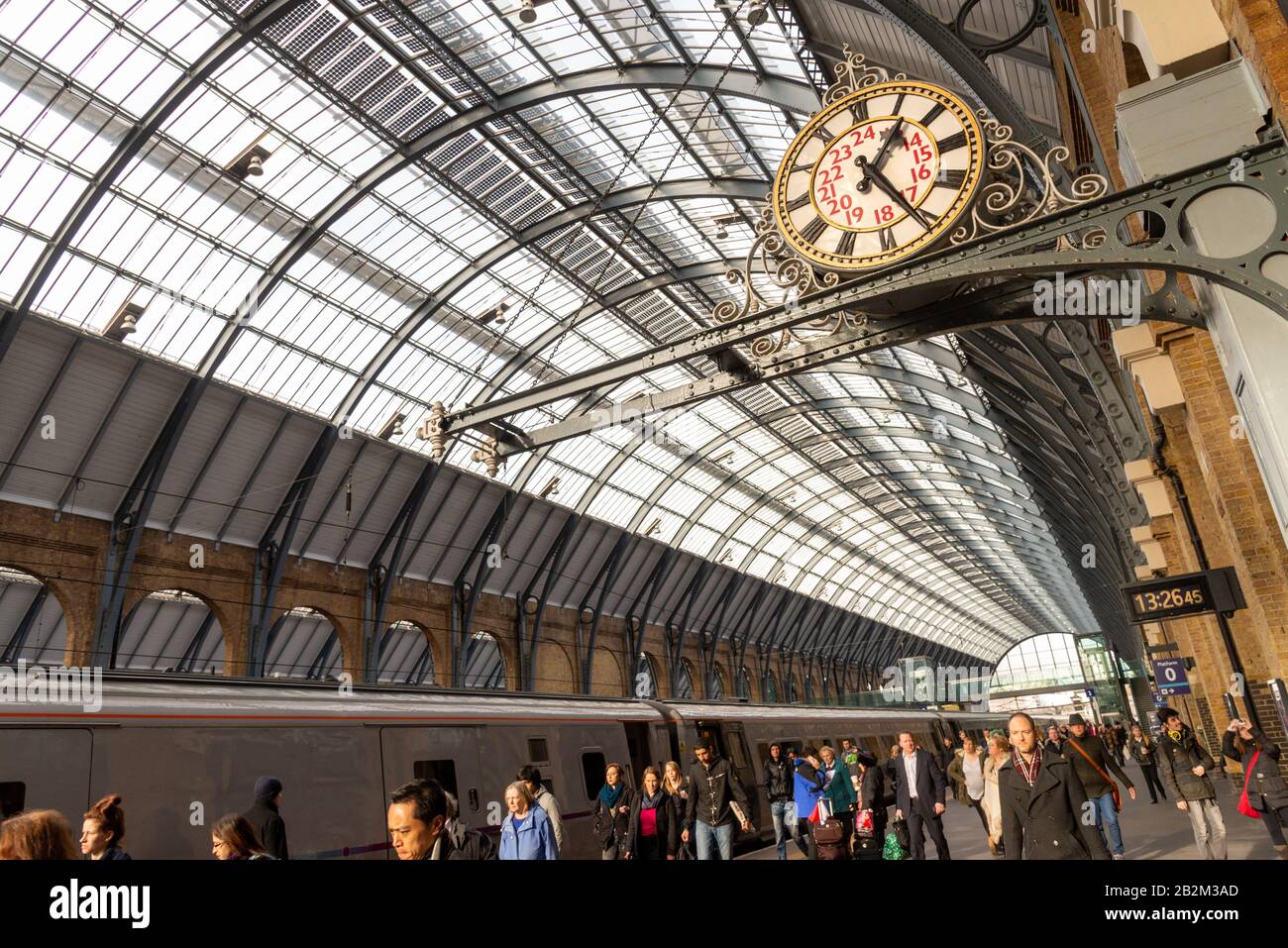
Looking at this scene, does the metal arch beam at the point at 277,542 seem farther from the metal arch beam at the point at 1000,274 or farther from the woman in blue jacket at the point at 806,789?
the metal arch beam at the point at 1000,274

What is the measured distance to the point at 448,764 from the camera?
1211 cm

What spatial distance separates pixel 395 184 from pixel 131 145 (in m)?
6.39

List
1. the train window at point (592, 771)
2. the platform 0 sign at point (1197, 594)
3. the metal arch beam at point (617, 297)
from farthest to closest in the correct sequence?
the metal arch beam at point (617, 297), the train window at point (592, 771), the platform 0 sign at point (1197, 594)

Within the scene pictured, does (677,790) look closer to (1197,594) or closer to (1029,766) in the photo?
(1029,766)

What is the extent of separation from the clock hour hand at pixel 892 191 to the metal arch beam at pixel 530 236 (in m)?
16.1

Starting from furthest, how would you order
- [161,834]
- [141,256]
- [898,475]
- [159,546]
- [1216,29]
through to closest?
[898,475] < [159,546] < [141,256] < [161,834] < [1216,29]

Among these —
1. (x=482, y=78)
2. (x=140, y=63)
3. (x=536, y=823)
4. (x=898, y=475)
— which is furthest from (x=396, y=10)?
(x=898, y=475)

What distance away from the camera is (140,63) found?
1747cm

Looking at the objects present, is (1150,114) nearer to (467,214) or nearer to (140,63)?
(140,63)

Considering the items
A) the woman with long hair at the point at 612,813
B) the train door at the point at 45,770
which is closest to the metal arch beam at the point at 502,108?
the woman with long hair at the point at 612,813

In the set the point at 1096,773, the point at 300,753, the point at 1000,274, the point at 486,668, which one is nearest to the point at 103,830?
the point at 300,753

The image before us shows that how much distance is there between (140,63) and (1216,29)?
762 inches

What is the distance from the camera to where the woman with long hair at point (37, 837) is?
3.50 m

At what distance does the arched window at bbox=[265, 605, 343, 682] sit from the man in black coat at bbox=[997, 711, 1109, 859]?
3455cm
